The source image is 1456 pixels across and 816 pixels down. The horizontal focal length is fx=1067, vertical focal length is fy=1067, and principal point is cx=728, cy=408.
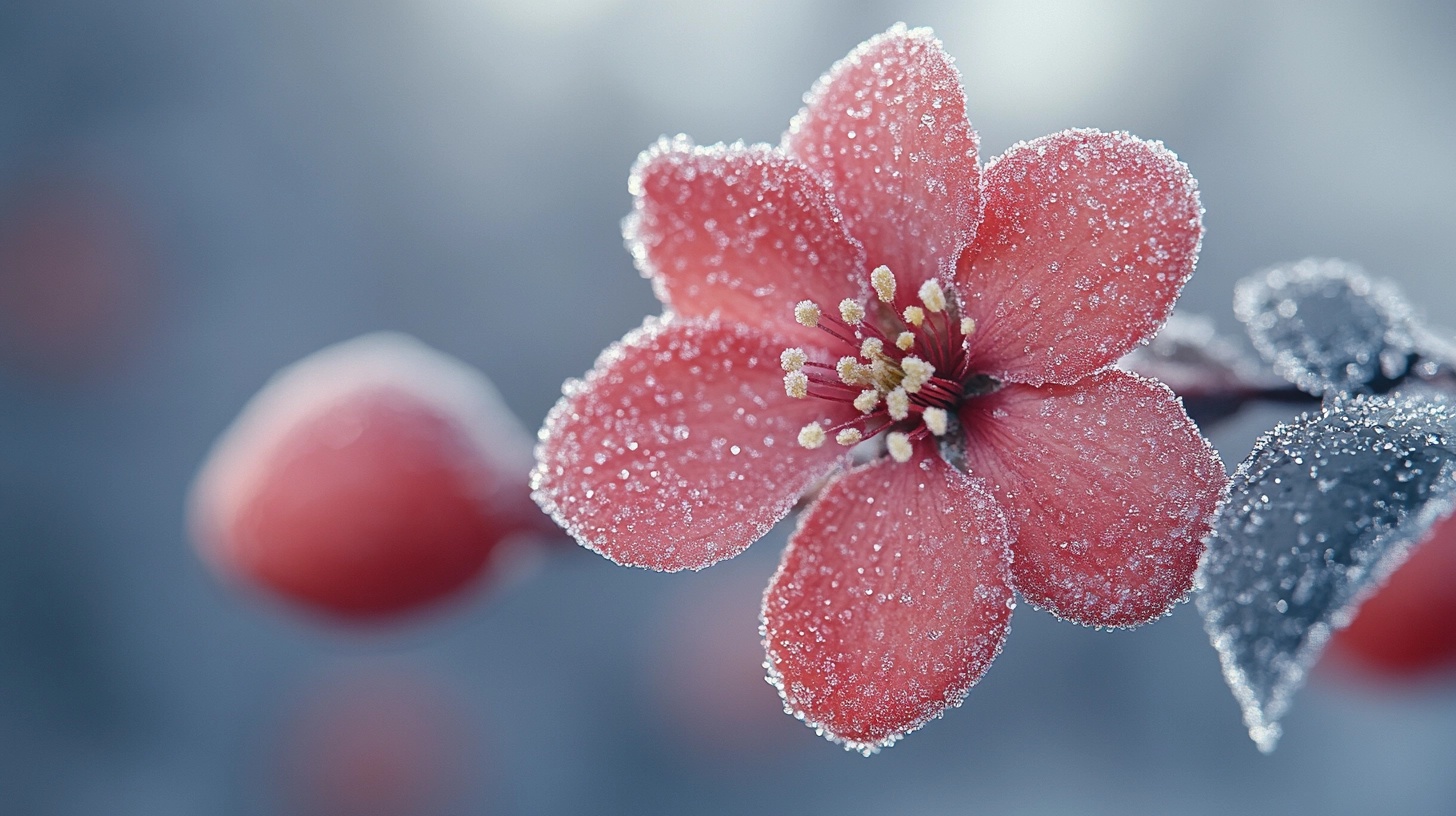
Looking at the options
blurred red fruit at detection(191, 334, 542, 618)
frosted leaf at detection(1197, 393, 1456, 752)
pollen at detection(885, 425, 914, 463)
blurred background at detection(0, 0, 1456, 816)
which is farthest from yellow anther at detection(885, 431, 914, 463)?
blurred background at detection(0, 0, 1456, 816)

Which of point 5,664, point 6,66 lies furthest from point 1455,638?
point 6,66

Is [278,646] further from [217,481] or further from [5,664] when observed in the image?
[217,481]

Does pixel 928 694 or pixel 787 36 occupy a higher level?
pixel 787 36

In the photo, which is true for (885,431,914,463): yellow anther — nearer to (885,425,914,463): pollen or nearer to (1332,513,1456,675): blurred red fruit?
(885,425,914,463): pollen

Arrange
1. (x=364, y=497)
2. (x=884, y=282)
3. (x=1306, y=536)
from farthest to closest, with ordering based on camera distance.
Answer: (x=364, y=497), (x=884, y=282), (x=1306, y=536)

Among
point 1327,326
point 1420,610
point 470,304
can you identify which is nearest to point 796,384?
point 1327,326

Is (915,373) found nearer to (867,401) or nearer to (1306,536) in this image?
(867,401)
